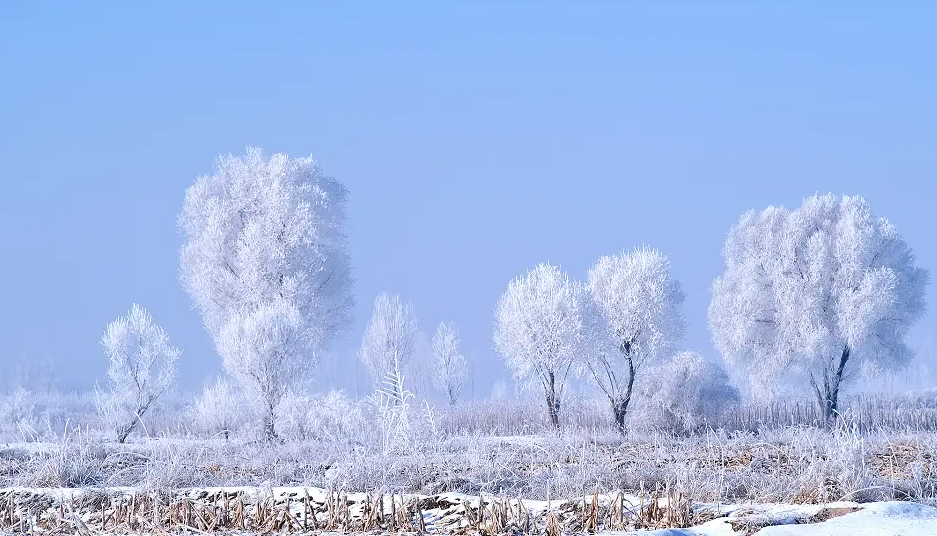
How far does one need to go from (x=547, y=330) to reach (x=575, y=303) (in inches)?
40.9

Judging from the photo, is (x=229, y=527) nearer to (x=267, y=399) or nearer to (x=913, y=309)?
(x=267, y=399)

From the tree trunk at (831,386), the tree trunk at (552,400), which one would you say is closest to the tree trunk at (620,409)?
the tree trunk at (552,400)

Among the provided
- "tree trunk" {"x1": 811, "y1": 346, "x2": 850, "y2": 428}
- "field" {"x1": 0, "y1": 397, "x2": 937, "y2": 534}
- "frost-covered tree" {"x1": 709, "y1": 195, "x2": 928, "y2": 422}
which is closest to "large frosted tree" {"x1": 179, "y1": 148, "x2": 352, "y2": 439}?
"field" {"x1": 0, "y1": 397, "x2": 937, "y2": 534}

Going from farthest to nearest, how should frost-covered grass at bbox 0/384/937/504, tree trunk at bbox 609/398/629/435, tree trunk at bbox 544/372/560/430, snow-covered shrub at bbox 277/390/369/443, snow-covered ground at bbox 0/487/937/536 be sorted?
tree trunk at bbox 609/398/629/435 < tree trunk at bbox 544/372/560/430 < snow-covered shrub at bbox 277/390/369/443 < frost-covered grass at bbox 0/384/937/504 < snow-covered ground at bbox 0/487/937/536

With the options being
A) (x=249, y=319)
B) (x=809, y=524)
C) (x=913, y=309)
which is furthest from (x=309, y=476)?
(x=913, y=309)

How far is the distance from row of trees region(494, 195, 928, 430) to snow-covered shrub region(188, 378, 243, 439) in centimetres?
757

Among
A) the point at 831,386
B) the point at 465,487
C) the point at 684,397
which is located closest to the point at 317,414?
the point at 684,397

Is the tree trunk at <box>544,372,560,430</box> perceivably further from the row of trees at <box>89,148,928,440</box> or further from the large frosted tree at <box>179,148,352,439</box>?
the large frosted tree at <box>179,148,352,439</box>

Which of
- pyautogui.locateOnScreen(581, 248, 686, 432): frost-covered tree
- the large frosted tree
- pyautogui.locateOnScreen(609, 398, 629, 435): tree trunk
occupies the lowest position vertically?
pyautogui.locateOnScreen(609, 398, 629, 435): tree trunk

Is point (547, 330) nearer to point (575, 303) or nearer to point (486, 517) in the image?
point (575, 303)

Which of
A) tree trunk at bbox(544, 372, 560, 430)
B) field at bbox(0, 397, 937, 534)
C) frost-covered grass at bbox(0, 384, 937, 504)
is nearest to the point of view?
field at bbox(0, 397, 937, 534)

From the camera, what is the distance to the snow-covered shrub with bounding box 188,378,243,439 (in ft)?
89.6

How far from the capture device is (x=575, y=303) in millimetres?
25781

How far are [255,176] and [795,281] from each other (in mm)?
17130
